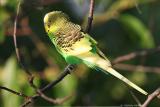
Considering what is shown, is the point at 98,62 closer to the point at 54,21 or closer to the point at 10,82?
the point at 54,21

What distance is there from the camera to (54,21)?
47.1 inches


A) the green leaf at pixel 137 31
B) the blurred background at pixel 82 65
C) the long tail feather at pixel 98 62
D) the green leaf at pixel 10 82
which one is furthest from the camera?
the green leaf at pixel 137 31

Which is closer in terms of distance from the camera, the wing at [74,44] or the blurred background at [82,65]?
the wing at [74,44]

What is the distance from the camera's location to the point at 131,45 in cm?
317

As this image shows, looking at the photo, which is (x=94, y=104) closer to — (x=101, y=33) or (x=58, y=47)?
(x=101, y=33)

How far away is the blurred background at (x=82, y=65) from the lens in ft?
8.28

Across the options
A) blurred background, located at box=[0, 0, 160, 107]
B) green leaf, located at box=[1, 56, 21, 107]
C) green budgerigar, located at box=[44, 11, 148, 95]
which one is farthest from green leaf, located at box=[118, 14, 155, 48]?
green budgerigar, located at box=[44, 11, 148, 95]

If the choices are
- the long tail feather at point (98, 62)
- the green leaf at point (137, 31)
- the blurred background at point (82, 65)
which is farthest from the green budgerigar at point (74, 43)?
the green leaf at point (137, 31)

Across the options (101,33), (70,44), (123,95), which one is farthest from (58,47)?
(101,33)

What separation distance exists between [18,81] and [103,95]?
0.61 meters

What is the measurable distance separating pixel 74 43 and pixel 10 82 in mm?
1303

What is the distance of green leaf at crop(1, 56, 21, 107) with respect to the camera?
7.80 ft

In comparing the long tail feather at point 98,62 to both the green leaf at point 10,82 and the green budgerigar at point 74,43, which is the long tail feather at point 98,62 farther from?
the green leaf at point 10,82

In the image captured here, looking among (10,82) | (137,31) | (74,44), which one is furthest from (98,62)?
(137,31)
